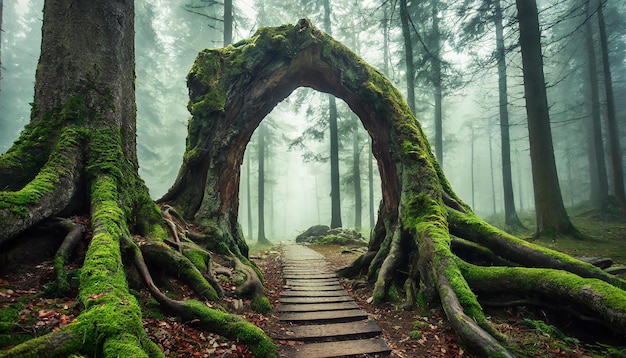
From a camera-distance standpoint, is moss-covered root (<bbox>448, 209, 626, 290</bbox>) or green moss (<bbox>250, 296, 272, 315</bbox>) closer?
moss-covered root (<bbox>448, 209, 626, 290</bbox>)

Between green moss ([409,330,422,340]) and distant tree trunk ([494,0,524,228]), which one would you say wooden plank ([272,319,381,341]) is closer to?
green moss ([409,330,422,340])

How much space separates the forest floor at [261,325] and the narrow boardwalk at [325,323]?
0.21 metres

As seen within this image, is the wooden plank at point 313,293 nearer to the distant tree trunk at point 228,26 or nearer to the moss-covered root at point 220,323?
the moss-covered root at point 220,323

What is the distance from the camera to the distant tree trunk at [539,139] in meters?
8.45

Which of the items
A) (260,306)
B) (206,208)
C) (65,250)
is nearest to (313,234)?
(206,208)

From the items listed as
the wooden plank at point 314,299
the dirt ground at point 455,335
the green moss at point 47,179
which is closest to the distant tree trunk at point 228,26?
the green moss at point 47,179

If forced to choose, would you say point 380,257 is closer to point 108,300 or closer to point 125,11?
point 108,300

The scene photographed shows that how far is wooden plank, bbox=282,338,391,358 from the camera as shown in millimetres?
3689

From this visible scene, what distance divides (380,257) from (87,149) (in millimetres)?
5903

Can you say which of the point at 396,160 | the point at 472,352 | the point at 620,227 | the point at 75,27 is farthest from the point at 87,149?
the point at 620,227

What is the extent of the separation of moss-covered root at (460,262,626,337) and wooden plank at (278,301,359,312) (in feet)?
7.01

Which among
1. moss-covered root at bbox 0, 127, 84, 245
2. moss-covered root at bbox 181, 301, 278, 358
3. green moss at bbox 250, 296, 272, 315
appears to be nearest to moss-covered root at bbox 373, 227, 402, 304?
green moss at bbox 250, 296, 272, 315

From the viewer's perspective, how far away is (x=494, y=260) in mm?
5320

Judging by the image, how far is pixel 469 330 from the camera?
3.45 meters
